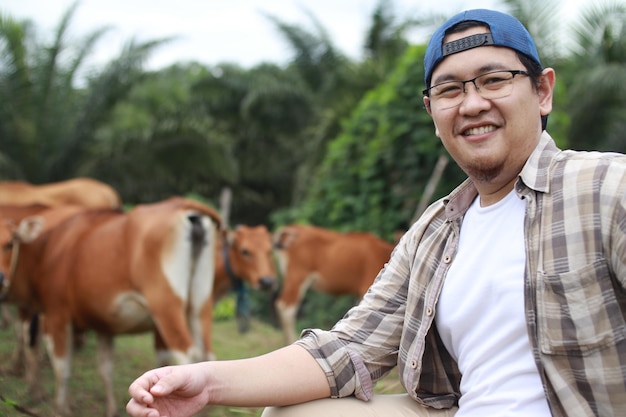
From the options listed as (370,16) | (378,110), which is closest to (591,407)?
(378,110)

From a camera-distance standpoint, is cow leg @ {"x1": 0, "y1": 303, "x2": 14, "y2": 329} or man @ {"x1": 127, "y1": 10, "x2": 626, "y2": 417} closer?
man @ {"x1": 127, "y1": 10, "x2": 626, "y2": 417}

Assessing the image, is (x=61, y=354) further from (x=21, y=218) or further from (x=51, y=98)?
(x=51, y=98)

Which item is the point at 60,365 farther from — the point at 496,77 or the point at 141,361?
the point at 496,77

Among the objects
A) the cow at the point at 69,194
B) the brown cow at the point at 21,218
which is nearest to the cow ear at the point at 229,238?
the brown cow at the point at 21,218

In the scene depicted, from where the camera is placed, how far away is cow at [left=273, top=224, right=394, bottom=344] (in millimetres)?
8391

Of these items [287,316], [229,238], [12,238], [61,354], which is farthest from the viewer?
[287,316]

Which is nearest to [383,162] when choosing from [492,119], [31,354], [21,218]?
[21,218]

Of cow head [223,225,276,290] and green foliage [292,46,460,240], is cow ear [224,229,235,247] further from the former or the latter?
green foliage [292,46,460,240]

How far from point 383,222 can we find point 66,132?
5711 mm

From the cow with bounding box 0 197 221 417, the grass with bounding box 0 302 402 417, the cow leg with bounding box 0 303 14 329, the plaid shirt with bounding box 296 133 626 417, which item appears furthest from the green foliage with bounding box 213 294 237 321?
the plaid shirt with bounding box 296 133 626 417

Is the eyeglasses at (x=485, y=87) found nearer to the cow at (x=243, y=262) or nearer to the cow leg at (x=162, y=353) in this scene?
the cow leg at (x=162, y=353)

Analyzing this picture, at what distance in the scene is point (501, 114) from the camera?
2008 mm

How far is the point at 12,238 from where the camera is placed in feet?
20.0

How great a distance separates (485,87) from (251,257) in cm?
592
